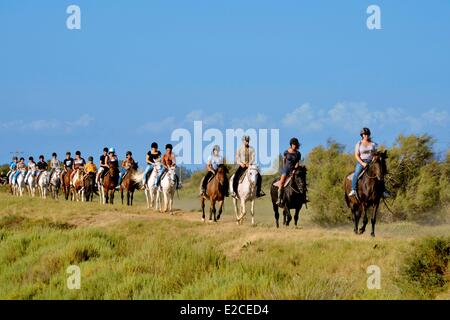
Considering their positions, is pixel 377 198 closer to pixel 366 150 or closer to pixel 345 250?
pixel 366 150

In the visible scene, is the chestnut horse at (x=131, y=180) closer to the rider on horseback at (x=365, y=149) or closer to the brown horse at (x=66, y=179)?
the brown horse at (x=66, y=179)

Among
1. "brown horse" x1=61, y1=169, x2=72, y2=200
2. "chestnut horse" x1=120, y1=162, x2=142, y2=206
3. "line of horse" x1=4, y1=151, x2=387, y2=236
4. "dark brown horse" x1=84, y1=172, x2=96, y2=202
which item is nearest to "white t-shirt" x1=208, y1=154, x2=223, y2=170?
"line of horse" x1=4, y1=151, x2=387, y2=236

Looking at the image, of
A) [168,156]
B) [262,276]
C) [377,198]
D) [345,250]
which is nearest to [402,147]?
[168,156]

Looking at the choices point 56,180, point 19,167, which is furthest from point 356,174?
point 19,167

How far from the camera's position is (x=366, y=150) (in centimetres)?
2180

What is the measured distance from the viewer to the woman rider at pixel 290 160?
23.8m

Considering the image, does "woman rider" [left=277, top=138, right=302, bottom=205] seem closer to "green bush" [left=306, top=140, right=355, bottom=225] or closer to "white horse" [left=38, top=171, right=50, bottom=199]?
"green bush" [left=306, top=140, right=355, bottom=225]

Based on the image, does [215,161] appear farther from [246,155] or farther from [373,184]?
[373,184]

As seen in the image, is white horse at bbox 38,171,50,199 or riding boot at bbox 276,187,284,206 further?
white horse at bbox 38,171,50,199

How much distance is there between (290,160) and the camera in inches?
951

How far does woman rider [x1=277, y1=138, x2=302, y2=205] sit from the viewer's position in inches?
936

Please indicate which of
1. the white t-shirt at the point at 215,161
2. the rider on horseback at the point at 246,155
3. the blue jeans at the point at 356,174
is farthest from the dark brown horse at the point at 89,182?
the blue jeans at the point at 356,174
